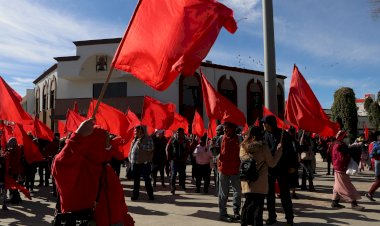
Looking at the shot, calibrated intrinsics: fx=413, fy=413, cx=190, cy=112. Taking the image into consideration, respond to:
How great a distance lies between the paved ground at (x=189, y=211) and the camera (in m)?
7.72

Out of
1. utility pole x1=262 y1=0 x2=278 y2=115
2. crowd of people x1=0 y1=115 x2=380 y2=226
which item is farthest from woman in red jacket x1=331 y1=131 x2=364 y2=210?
utility pole x1=262 y1=0 x2=278 y2=115

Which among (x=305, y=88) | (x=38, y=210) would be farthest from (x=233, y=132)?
(x=38, y=210)

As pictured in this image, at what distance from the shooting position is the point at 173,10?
4422 mm

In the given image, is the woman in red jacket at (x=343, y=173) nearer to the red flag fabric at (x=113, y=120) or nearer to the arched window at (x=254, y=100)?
the red flag fabric at (x=113, y=120)

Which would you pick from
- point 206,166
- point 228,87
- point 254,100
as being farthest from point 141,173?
point 254,100

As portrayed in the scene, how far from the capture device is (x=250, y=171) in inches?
242

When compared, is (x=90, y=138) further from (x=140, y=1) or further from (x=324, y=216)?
(x=324, y=216)

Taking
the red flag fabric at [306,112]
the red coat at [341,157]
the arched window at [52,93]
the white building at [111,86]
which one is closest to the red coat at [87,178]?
the red flag fabric at [306,112]

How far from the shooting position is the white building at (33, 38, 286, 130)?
117 ft

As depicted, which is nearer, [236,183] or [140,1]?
[140,1]

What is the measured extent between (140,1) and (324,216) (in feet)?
19.3

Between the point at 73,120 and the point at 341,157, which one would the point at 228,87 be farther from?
the point at 341,157

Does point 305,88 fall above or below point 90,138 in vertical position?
above

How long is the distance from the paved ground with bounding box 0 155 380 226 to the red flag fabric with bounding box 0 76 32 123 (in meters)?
2.03
